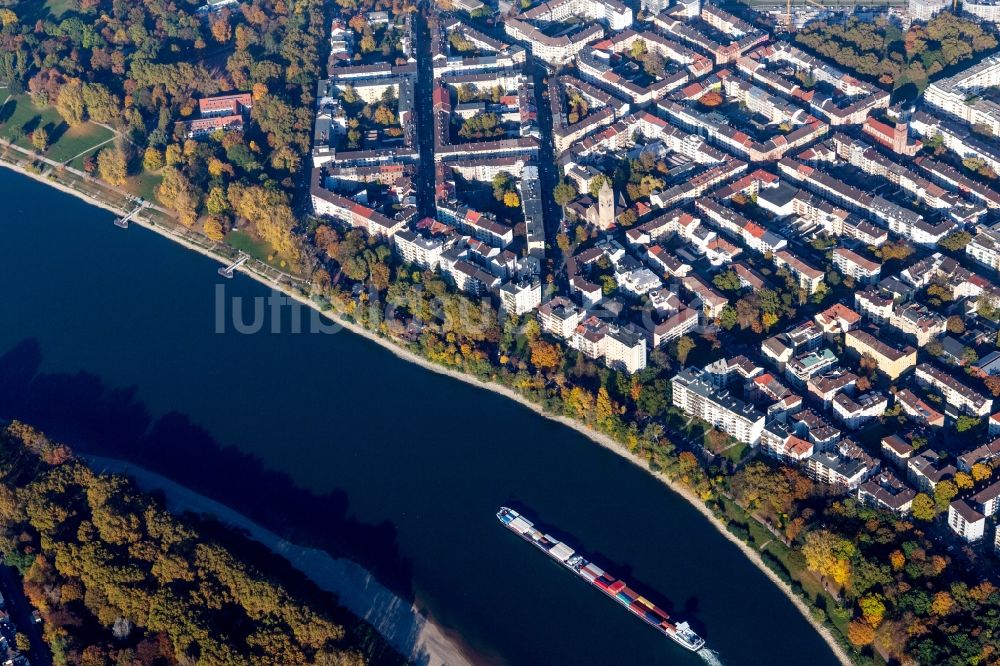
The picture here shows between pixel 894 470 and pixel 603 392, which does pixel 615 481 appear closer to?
pixel 603 392

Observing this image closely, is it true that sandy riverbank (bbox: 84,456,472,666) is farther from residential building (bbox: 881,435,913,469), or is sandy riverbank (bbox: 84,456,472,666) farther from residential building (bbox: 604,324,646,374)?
residential building (bbox: 881,435,913,469)

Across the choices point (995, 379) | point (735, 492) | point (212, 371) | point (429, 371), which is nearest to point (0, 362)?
point (212, 371)

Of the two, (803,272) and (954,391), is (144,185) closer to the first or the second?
(803,272)

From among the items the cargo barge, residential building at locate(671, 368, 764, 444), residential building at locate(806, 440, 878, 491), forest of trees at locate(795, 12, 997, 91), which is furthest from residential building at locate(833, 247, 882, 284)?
the cargo barge

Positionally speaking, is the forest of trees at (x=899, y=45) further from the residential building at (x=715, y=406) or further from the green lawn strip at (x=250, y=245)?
the green lawn strip at (x=250, y=245)

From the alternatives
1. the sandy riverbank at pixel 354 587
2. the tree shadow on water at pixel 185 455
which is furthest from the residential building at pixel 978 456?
the tree shadow on water at pixel 185 455

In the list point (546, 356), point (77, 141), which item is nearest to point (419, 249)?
point (546, 356)
